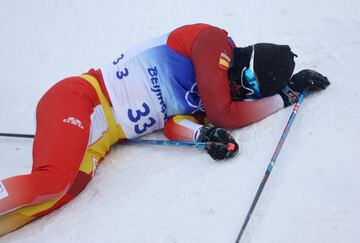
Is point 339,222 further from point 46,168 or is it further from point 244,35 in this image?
point 244,35

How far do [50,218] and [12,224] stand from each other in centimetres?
18

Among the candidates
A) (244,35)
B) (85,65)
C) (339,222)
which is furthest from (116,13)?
(339,222)

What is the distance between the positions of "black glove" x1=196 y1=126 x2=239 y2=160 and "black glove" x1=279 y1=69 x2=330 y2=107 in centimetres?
50

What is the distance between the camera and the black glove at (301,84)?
2.74m

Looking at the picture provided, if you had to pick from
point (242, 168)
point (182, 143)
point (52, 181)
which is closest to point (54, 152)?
point (52, 181)

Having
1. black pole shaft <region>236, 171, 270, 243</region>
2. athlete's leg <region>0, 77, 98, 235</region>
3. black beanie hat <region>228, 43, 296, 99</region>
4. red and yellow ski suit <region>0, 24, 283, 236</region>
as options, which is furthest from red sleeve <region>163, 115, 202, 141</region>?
black pole shaft <region>236, 171, 270, 243</region>

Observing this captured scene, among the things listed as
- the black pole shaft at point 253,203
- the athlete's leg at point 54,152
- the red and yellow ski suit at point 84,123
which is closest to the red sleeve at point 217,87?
the red and yellow ski suit at point 84,123

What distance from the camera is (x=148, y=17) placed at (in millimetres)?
4398

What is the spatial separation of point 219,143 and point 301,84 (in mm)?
709

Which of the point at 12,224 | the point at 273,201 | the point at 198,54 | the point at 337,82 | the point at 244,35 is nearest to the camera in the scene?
the point at 273,201

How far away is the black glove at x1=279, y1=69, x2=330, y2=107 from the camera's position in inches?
108

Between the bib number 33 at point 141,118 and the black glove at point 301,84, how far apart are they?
0.78 m

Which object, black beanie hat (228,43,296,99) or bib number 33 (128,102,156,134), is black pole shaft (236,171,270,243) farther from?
bib number 33 (128,102,156,134)

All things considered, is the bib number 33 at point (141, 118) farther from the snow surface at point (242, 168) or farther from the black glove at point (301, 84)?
the black glove at point (301, 84)
